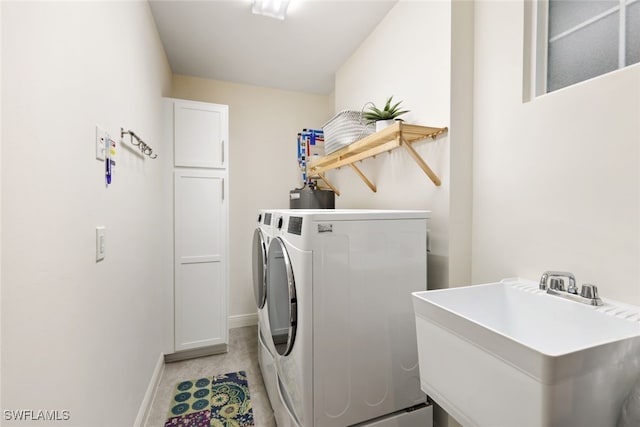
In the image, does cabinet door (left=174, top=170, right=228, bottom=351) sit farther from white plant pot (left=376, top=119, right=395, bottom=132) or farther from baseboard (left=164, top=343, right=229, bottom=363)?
white plant pot (left=376, top=119, right=395, bottom=132)

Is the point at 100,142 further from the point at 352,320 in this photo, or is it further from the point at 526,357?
the point at 526,357

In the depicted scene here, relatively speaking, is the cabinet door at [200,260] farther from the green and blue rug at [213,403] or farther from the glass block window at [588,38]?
the glass block window at [588,38]

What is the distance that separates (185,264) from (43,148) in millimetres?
1834

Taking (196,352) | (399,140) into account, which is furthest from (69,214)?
(196,352)

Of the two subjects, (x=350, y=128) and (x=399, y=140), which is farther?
(x=350, y=128)

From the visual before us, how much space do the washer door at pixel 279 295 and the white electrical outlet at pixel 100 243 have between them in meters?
0.73

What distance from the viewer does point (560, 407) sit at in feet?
2.09

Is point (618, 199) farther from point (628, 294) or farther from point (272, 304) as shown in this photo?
point (272, 304)

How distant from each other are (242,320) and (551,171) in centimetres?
300

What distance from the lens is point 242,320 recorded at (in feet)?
10.3

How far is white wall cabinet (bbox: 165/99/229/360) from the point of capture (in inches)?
93.8

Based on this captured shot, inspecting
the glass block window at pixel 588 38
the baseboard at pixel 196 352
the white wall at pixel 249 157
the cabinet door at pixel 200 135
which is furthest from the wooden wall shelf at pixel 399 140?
the baseboard at pixel 196 352

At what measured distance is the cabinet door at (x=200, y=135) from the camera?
240 centimetres

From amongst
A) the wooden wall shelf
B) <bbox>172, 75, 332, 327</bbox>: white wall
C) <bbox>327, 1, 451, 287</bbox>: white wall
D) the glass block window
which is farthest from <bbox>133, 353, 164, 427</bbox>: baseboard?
the glass block window
